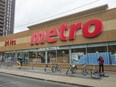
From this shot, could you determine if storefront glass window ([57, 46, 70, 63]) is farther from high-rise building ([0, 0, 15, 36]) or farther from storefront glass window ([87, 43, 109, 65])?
high-rise building ([0, 0, 15, 36])

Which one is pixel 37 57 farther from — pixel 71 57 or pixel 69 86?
pixel 69 86

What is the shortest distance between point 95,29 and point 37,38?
11.0 metres

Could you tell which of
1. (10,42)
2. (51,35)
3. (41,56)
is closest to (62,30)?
(51,35)

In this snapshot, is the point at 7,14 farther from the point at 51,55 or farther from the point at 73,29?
the point at 73,29

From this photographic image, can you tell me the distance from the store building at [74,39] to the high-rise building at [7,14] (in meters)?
92.7

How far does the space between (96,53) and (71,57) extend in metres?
3.90

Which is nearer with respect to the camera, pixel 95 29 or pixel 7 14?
pixel 95 29

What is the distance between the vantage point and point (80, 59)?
2314 centimetres

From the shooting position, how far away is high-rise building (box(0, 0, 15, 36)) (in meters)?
123

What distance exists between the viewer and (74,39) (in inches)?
932

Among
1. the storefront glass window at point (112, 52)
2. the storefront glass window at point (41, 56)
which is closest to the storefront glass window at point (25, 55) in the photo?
the storefront glass window at point (41, 56)

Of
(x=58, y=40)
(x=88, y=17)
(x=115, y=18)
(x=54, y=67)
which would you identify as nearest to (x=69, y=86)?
(x=54, y=67)

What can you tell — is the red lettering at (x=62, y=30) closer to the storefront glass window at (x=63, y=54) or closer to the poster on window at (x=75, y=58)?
the storefront glass window at (x=63, y=54)

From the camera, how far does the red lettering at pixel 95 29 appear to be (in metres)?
21.1
